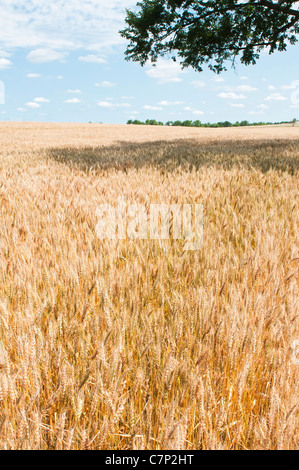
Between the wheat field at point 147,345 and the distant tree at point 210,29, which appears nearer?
the wheat field at point 147,345

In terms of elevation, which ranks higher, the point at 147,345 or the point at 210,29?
the point at 210,29

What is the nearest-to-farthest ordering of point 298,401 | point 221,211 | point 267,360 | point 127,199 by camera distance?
point 298,401 → point 267,360 → point 221,211 → point 127,199

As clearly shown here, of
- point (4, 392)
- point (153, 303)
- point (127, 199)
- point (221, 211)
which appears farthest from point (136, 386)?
point (127, 199)

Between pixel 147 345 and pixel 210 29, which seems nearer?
pixel 147 345

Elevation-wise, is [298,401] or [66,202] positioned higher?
[66,202]

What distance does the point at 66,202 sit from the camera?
287 cm

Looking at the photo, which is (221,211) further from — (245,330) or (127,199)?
(245,330)

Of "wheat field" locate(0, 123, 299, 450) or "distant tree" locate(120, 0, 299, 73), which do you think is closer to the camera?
"wheat field" locate(0, 123, 299, 450)

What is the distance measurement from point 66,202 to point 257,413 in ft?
7.57

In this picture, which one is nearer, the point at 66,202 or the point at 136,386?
the point at 136,386

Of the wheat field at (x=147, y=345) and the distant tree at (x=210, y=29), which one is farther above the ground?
the distant tree at (x=210, y=29)

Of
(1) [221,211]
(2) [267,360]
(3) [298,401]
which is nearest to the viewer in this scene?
(3) [298,401]

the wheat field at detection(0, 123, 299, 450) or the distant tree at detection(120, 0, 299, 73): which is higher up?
the distant tree at detection(120, 0, 299, 73)
